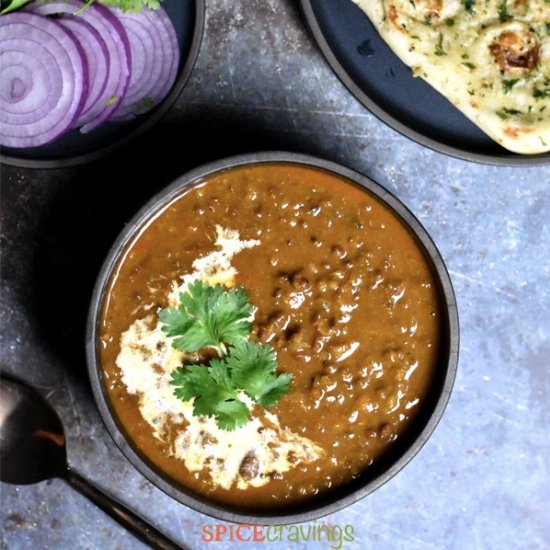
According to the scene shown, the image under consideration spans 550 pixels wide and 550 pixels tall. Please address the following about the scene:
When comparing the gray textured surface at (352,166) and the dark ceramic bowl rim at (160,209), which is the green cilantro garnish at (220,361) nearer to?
the dark ceramic bowl rim at (160,209)

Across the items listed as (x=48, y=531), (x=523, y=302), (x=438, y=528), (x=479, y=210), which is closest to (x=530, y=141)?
(x=479, y=210)

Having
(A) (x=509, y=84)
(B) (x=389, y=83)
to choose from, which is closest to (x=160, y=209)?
(B) (x=389, y=83)

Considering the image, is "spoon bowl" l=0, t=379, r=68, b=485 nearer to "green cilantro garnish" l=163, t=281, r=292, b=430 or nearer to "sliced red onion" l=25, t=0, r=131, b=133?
"green cilantro garnish" l=163, t=281, r=292, b=430

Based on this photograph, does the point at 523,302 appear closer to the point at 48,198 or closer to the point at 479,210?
the point at 479,210

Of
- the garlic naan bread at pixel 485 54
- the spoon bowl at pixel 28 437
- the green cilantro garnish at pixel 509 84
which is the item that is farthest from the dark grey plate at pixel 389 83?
the spoon bowl at pixel 28 437

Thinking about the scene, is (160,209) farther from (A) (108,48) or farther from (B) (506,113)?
(B) (506,113)

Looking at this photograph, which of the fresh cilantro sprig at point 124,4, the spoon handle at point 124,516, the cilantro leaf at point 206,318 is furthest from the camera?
the spoon handle at point 124,516
